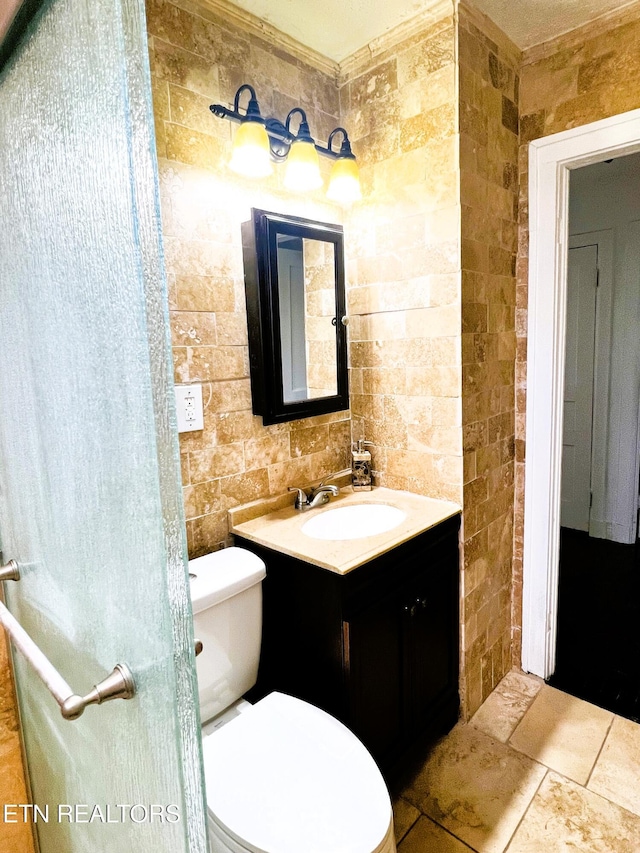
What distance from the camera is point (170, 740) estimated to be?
1.68 feet

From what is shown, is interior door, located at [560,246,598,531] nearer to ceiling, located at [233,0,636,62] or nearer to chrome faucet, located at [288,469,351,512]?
ceiling, located at [233,0,636,62]

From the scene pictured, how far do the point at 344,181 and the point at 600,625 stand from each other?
241 cm

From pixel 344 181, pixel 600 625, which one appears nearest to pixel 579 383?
pixel 600 625

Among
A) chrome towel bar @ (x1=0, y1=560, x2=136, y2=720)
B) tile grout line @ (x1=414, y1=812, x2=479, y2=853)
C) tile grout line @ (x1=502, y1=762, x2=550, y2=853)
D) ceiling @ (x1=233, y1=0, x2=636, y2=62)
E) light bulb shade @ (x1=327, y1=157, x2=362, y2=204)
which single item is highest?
ceiling @ (x1=233, y1=0, x2=636, y2=62)

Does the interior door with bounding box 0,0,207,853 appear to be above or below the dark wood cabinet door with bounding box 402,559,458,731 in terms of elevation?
above

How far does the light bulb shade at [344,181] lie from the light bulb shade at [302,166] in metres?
0.11

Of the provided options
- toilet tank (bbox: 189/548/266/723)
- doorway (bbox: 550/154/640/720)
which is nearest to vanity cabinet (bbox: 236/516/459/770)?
toilet tank (bbox: 189/548/266/723)

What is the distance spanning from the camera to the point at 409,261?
5.88 feet

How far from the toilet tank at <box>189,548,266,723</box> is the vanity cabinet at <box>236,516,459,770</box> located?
0.13 m

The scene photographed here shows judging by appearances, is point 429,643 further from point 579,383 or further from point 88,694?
point 579,383

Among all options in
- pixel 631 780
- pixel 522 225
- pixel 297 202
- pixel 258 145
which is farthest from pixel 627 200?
pixel 631 780

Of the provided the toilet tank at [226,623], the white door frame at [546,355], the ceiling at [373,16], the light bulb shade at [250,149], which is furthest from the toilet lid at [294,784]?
the ceiling at [373,16]

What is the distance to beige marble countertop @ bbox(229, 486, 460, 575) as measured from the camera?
142cm

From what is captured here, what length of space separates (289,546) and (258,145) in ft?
4.01
